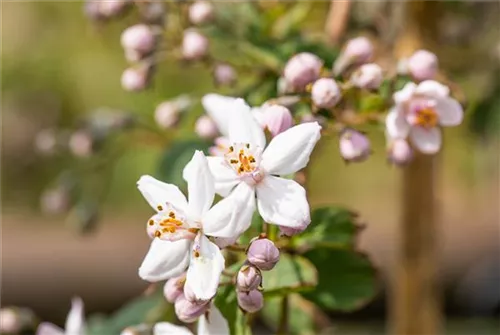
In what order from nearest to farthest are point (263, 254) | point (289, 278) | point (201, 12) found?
point (263, 254), point (289, 278), point (201, 12)

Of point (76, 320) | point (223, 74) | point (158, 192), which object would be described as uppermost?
point (223, 74)

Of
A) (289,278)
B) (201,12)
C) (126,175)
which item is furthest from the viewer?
(126,175)

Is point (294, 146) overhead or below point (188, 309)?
overhead

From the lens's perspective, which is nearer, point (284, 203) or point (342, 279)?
point (284, 203)

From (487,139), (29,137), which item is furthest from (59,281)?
(487,139)

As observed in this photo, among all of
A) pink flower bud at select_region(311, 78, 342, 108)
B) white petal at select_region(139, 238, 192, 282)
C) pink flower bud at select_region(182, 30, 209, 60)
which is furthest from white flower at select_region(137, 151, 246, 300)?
pink flower bud at select_region(182, 30, 209, 60)

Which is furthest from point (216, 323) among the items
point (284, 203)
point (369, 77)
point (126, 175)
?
point (126, 175)

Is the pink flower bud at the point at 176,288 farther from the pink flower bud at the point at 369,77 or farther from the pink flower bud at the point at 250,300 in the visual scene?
the pink flower bud at the point at 369,77

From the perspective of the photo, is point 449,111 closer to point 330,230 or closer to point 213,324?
point 330,230

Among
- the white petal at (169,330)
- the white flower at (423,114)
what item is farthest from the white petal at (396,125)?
the white petal at (169,330)
